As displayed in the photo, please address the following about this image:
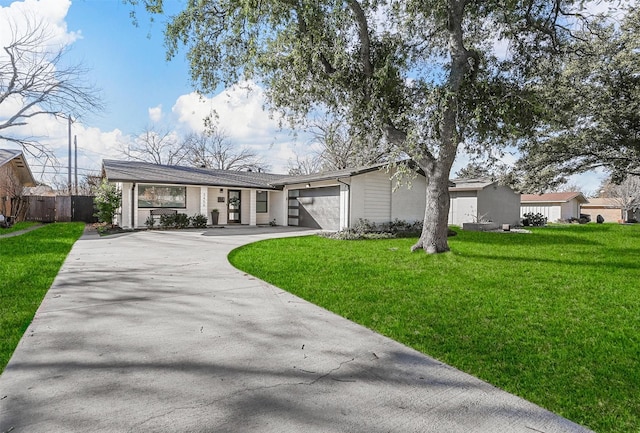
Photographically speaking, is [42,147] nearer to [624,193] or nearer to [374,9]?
[374,9]

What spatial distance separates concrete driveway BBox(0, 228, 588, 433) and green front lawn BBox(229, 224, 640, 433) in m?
0.30

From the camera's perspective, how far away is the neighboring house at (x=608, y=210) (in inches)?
1359

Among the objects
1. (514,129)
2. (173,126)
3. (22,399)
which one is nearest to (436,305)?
(22,399)

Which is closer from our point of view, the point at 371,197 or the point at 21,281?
the point at 21,281

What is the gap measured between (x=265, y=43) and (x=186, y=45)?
82.0 inches

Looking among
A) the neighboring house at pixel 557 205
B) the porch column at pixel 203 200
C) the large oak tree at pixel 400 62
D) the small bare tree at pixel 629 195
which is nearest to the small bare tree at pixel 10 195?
the porch column at pixel 203 200

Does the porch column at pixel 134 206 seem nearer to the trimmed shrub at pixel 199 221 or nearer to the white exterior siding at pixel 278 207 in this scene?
the trimmed shrub at pixel 199 221

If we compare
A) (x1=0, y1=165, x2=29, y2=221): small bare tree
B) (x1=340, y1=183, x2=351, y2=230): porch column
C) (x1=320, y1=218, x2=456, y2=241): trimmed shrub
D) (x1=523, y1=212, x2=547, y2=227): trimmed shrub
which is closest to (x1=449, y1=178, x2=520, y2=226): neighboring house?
(x1=523, y1=212, x2=547, y2=227): trimmed shrub

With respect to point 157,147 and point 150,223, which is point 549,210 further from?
point 157,147

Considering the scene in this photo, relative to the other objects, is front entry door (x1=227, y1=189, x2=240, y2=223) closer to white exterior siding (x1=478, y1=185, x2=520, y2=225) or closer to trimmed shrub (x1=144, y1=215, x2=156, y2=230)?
trimmed shrub (x1=144, y1=215, x2=156, y2=230)

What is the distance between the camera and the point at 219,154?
3712 cm

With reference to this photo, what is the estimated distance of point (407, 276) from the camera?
641 centimetres

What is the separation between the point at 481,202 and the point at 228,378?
68.9ft

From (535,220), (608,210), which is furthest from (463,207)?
(608,210)
